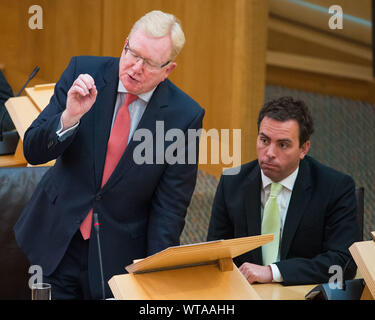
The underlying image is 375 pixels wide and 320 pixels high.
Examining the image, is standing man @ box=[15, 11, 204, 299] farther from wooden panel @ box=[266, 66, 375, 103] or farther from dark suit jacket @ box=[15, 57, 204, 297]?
wooden panel @ box=[266, 66, 375, 103]

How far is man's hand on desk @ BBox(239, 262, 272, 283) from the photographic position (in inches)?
83.9

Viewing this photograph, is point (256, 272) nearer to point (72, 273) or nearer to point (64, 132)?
point (72, 273)

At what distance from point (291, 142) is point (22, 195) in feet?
3.14

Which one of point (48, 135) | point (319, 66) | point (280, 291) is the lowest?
point (280, 291)

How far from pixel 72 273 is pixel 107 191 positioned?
26 centimetres

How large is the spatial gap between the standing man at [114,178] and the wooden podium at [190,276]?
1.25 feet

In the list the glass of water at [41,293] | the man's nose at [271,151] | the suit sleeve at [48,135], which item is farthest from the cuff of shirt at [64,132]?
the man's nose at [271,151]

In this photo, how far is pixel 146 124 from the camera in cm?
195

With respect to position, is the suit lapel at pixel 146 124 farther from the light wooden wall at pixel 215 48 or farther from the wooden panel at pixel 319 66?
the wooden panel at pixel 319 66

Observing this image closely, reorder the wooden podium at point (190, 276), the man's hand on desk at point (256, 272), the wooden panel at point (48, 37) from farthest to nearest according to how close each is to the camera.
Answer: the wooden panel at point (48, 37) < the man's hand on desk at point (256, 272) < the wooden podium at point (190, 276)

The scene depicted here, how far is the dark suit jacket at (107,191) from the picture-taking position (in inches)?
76.3

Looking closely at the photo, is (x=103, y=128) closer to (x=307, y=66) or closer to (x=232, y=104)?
(x=232, y=104)

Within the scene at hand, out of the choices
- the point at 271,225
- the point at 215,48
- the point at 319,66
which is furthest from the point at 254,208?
the point at 319,66
